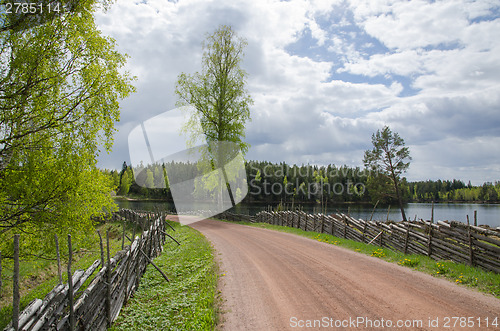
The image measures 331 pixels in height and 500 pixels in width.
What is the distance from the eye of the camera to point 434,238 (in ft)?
38.9

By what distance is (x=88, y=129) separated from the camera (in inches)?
333

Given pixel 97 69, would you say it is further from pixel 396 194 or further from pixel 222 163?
pixel 396 194

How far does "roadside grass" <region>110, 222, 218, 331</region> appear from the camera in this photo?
6264 mm

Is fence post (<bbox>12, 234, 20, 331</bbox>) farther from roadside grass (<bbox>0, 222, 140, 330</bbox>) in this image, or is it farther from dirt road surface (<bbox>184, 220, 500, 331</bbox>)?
roadside grass (<bbox>0, 222, 140, 330</bbox>)

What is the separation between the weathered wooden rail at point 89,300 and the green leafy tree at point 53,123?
1.82 m

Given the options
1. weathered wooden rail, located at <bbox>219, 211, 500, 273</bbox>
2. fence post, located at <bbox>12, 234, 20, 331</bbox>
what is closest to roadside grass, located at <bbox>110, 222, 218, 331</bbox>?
fence post, located at <bbox>12, 234, 20, 331</bbox>

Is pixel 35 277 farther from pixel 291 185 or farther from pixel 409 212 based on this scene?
pixel 291 185

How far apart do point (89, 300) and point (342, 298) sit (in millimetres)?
5671

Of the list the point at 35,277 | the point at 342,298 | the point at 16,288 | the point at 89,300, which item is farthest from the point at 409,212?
the point at 16,288

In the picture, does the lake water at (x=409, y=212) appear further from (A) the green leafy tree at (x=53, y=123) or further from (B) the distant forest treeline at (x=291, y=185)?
(A) the green leafy tree at (x=53, y=123)

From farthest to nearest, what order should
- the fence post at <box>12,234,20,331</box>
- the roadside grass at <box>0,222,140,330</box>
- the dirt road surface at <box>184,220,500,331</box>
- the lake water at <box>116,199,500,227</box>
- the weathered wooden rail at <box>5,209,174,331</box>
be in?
the lake water at <box>116,199,500,227</box>
the roadside grass at <box>0,222,140,330</box>
the dirt road surface at <box>184,220,500,331</box>
the weathered wooden rail at <box>5,209,174,331</box>
the fence post at <box>12,234,20,331</box>

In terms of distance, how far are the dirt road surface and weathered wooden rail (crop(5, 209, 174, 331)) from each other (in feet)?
8.50

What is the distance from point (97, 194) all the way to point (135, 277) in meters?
2.82

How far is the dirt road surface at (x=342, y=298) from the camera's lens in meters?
6.10
